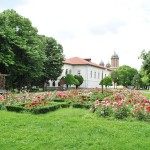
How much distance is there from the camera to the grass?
6047 millimetres

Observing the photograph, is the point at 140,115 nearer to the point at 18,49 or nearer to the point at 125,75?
the point at 18,49

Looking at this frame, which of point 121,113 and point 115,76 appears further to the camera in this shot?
point 115,76

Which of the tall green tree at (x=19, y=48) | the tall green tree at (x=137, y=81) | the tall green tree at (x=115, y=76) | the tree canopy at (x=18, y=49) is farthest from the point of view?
the tall green tree at (x=115, y=76)

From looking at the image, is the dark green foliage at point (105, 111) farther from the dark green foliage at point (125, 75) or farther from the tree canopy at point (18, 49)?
the dark green foliage at point (125, 75)

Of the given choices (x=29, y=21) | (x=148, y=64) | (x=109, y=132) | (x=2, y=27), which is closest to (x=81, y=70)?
(x=29, y=21)

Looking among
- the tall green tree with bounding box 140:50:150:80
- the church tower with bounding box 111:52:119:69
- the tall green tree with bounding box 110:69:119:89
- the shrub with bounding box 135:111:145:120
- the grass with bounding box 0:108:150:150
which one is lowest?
the grass with bounding box 0:108:150:150

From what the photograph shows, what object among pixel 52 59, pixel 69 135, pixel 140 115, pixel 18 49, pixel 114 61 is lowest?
pixel 69 135

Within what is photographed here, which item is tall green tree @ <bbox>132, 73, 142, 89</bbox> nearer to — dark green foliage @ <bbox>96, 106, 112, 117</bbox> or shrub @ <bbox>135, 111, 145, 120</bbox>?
dark green foliage @ <bbox>96, 106, 112, 117</bbox>

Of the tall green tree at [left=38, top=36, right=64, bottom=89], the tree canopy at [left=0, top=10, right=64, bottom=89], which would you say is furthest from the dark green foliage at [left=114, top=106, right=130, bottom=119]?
the tall green tree at [left=38, top=36, right=64, bottom=89]

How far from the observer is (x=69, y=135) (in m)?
6.87

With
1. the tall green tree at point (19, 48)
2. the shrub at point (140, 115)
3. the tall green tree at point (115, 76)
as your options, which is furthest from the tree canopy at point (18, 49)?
the tall green tree at point (115, 76)

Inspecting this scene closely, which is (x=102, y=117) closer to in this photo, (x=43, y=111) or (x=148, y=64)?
(x=43, y=111)

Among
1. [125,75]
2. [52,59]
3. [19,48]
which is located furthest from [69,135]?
[125,75]

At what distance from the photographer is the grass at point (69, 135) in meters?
6.05
